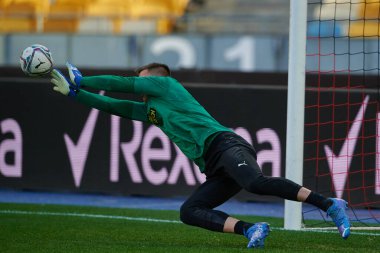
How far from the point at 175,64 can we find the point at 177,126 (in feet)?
29.4

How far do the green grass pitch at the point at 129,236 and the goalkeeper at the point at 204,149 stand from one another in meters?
0.28

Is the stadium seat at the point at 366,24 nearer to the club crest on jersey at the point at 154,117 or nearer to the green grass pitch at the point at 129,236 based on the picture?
the green grass pitch at the point at 129,236

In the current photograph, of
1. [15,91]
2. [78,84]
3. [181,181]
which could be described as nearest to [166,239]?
[78,84]

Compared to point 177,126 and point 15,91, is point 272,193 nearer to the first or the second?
point 177,126

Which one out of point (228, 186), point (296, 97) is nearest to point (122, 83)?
point (228, 186)

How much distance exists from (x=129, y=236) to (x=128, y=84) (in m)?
1.87

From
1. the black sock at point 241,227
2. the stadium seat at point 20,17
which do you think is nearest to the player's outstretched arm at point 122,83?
the black sock at point 241,227

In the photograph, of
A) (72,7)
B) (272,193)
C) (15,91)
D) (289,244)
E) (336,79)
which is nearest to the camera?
(272,193)

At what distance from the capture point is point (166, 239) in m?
8.88

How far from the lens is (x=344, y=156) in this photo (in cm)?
1223

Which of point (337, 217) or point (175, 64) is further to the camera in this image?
point (175, 64)

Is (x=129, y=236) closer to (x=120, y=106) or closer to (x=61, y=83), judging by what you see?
(x=120, y=106)

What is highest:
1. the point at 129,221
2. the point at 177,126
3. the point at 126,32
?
the point at 126,32

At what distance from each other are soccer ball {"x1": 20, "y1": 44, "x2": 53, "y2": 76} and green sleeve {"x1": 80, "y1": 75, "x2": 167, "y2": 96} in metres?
0.42
